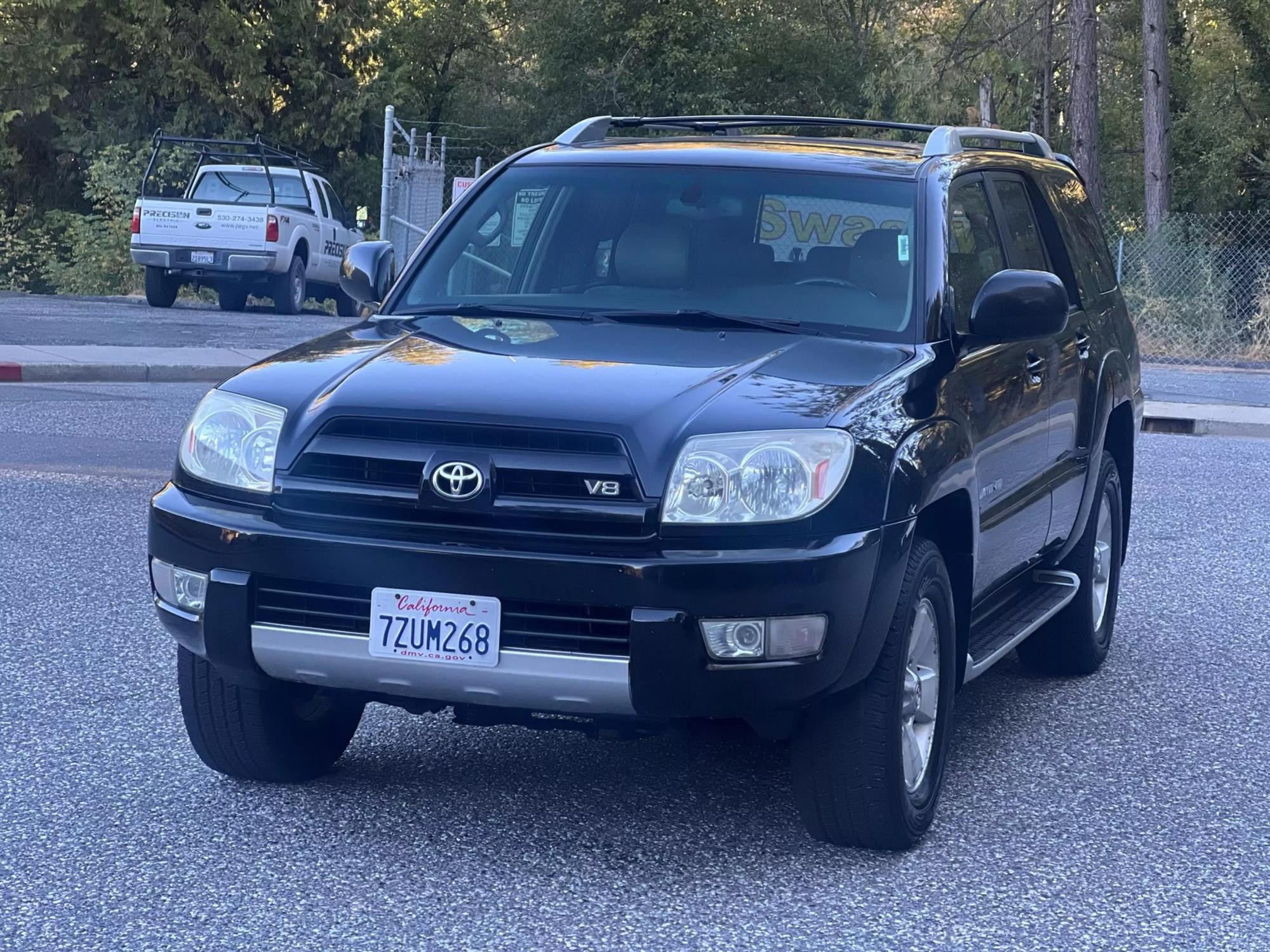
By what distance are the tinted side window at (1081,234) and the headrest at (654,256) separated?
180cm

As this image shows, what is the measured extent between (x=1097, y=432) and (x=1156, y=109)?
23456 mm

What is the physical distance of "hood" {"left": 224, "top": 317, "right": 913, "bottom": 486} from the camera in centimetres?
405

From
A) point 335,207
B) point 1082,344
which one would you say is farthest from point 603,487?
point 335,207

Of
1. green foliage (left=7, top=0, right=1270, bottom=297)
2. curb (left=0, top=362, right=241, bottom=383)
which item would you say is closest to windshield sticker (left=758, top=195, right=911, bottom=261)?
curb (left=0, top=362, right=241, bottom=383)

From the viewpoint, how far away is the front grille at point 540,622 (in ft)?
12.9

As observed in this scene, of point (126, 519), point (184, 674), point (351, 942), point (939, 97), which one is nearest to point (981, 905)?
point (351, 942)

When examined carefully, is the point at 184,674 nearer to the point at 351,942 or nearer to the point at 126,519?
the point at 351,942

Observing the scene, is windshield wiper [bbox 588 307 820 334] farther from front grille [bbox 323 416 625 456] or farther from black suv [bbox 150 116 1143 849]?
front grille [bbox 323 416 625 456]

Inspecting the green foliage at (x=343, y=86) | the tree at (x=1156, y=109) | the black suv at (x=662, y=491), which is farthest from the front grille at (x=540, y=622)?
the green foliage at (x=343, y=86)

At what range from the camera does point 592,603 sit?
154 inches

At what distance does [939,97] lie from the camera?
33312mm

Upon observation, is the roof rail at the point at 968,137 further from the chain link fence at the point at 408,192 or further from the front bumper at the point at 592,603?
the chain link fence at the point at 408,192

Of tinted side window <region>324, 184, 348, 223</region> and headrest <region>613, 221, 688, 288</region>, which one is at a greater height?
headrest <region>613, 221, 688, 288</region>

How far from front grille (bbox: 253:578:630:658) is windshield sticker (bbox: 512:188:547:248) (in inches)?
75.2
